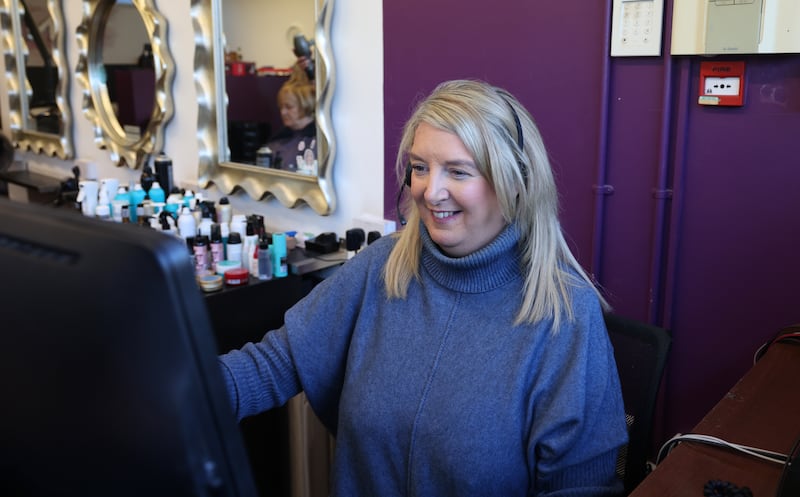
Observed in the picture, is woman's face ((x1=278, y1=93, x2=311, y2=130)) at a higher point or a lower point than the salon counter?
higher

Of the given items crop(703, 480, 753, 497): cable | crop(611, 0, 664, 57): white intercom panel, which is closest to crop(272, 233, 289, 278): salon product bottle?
crop(611, 0, 664, 57): white intercom panel

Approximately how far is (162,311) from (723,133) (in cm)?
142

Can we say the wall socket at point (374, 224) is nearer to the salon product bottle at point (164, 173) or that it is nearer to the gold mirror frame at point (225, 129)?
the gold mirror frame at point (225, 129)

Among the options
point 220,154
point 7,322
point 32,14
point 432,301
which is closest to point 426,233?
point 432,301

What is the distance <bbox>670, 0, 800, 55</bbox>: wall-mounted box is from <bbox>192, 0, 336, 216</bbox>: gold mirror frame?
1.13 metres

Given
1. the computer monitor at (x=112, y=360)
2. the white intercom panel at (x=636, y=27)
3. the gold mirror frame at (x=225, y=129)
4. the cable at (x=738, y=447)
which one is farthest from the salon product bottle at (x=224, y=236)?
the computer monitor at (x=112, y=360)

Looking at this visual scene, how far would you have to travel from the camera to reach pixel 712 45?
58.8 inches

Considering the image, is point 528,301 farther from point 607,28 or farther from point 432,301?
point 607,28

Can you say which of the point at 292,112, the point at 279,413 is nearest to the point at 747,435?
the point at 279,413

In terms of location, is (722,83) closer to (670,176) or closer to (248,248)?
(670,176)

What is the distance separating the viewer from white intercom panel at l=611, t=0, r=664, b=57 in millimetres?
1597

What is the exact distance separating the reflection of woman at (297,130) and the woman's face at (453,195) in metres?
1.16

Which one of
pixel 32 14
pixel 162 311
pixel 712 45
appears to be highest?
pixel 32 14

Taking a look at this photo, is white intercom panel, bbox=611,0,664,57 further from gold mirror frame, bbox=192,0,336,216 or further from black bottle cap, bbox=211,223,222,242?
black bottle cap, bbox=211,223,222,242
